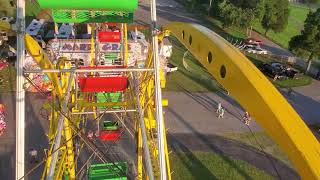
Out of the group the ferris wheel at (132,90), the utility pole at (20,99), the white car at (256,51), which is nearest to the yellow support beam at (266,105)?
the ferris wheel at (132,90)

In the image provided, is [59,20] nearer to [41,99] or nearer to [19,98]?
[19,98]

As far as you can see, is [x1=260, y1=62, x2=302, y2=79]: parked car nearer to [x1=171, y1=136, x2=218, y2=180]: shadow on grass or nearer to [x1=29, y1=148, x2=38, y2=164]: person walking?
[x1=171, y1=136, x2=218, y2=180]: shadow on grass

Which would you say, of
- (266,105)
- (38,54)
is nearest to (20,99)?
(38,54)

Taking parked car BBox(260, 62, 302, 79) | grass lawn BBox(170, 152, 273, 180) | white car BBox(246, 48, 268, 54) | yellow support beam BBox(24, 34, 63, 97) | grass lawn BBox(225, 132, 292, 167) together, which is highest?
yellow support beam BBox(24, 34, 63, 97)

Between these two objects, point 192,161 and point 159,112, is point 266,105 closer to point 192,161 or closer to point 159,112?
point 159,112

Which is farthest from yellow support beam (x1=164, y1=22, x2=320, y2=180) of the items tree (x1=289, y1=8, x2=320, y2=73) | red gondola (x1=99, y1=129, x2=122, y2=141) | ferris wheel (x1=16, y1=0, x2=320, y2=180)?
tree (x1=289, y1=8, x2=320, y2=73)

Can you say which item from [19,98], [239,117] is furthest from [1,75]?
Answer: [19,98]

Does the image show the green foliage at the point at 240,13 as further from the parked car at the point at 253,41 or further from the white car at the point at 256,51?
the white car at the point at 256,51
